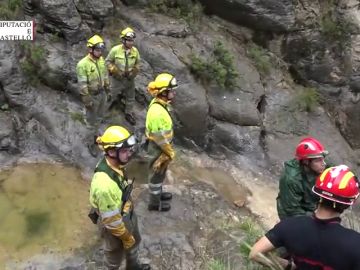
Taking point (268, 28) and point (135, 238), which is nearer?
point (135, 238)

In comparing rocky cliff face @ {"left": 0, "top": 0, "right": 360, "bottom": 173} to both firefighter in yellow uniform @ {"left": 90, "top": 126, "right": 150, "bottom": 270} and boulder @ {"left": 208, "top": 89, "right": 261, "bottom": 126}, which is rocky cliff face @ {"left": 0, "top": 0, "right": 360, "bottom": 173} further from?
firefighter in yellow uniform @ {"left": 90, "top": 126, "right": 150, "bottom": 270}

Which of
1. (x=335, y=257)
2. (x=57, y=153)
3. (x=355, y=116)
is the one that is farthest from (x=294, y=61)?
(x=335, y=257)

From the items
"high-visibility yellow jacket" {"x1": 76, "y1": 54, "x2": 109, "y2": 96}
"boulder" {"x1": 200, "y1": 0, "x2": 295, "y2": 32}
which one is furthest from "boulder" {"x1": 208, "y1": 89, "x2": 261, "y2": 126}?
"high-visibility yellow jacket" {"x1": 76, "y1": 54, "x2": 109, "y2": 96}

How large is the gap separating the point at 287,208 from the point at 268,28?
302 inches

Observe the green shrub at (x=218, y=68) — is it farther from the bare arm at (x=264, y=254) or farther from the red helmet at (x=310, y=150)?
the bare arm at (x=264, y=254)

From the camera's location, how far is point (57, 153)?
9.24 metres

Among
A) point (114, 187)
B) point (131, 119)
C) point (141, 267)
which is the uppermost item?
point (114, 187)

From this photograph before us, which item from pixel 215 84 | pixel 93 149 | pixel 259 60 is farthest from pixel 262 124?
pixel 93 149

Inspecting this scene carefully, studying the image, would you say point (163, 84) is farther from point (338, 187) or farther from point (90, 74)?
point (338, 187)

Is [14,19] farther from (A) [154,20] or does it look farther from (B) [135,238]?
(B) [135,238]

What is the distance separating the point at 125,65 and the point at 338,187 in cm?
648

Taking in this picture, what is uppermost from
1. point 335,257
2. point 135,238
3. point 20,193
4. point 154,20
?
point 154,20

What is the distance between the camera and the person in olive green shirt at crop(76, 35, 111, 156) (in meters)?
8.62

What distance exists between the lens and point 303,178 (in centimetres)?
538
